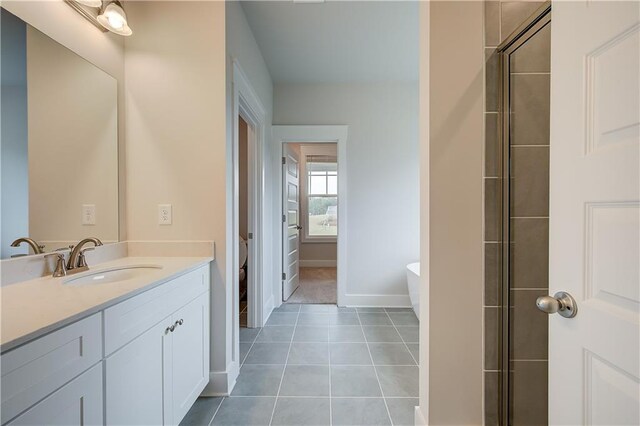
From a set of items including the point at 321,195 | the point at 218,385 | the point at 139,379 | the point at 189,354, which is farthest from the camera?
the point at 321,195

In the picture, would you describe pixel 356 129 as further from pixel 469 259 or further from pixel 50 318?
pixel 50 318

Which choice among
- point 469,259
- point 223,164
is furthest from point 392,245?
point 223,164

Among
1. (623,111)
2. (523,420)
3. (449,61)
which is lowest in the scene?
(523,420)

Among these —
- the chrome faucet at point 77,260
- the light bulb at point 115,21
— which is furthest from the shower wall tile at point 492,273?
the light bulb at point 115,21

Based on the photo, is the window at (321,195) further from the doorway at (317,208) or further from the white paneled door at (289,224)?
the white paneled door at (289,224)

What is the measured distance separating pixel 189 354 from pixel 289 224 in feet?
7.50

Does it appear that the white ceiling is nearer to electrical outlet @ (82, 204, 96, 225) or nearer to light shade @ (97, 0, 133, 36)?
light shade @ (97, 0, 133, 36)

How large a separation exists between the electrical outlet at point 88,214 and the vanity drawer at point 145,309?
0.64 m

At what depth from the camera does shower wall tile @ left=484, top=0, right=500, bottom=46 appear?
1185 millimetres

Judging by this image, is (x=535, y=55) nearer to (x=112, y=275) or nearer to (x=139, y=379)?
(x=139, y=379)

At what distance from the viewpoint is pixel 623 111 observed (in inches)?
24.3

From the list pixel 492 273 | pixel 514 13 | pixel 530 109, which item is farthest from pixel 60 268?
pixel 514 13

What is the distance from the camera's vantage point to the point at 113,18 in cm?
140

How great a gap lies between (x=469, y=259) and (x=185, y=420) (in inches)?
67.2
